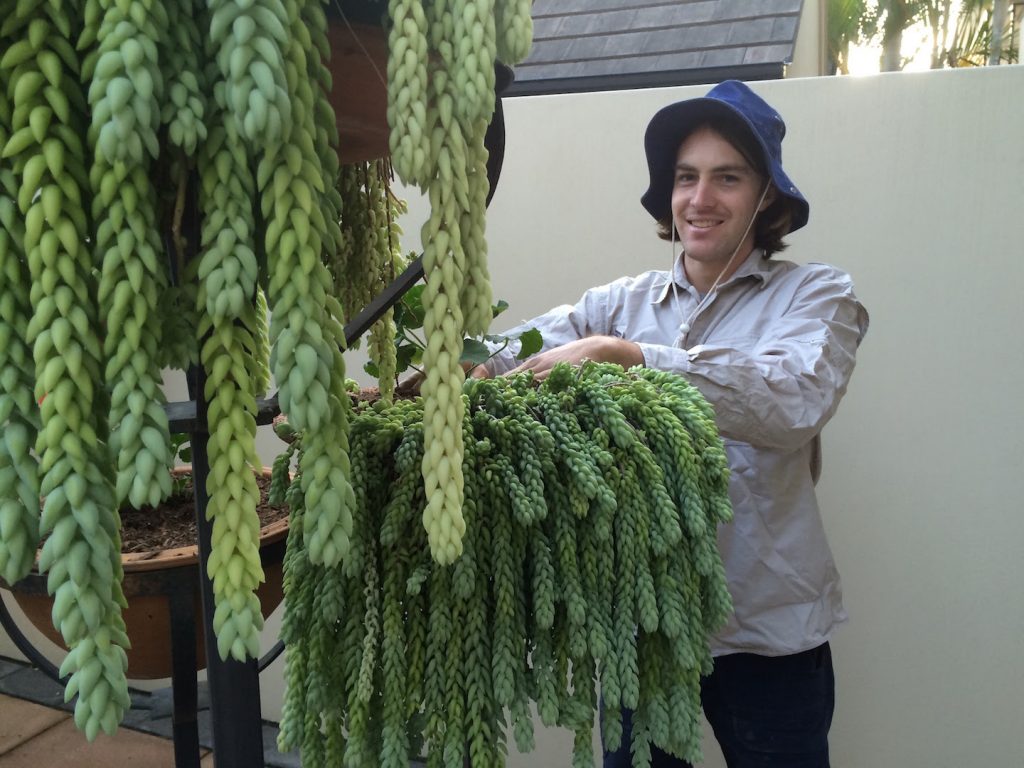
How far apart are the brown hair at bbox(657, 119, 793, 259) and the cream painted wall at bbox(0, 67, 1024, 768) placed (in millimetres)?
517

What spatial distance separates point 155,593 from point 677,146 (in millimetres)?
1146

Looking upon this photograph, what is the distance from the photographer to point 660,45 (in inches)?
126

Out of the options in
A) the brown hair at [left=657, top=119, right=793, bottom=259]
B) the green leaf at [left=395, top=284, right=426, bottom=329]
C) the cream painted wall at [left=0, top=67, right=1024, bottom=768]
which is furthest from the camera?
the cream painted wall at [left=0, top=67, right=1024, bottom=768]

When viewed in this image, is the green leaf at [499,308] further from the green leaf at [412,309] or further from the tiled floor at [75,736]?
the tiled floor at [75,736]

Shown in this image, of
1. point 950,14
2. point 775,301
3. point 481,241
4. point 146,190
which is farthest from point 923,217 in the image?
point 950,14

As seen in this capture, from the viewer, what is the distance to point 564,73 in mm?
3244

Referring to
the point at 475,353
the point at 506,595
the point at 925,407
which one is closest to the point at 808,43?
the point at 925,407

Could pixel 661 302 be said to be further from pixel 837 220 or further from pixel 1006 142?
pixel 1006 142

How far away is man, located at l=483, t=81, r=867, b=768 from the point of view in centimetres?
130

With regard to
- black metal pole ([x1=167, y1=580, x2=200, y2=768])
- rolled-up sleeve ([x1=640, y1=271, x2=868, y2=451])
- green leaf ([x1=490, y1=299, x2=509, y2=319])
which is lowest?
black metal pole ([x1=167, y1=580, x2=200, y2=768])

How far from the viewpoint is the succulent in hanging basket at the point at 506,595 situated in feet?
2.36

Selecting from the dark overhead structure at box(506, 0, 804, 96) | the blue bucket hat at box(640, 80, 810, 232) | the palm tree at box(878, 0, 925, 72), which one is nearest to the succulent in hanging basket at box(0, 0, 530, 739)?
the blue bucket hat at box(640, 80, 810, 232)

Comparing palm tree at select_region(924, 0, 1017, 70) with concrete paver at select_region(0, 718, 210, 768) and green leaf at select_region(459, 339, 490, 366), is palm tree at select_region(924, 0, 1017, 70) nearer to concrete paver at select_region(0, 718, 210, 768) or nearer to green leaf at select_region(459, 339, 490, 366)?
concrete paver at select_region(0, 718, 210, 768)

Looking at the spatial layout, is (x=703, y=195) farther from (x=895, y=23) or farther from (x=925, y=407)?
(x=895, y=23)
